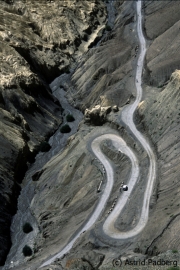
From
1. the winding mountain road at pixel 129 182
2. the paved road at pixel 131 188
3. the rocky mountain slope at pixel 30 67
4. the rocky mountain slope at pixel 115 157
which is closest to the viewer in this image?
the rocky mountain slope at pixel 115 157

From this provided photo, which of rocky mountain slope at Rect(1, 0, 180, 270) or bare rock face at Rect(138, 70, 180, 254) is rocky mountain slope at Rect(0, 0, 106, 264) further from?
bare rock face at Rect(138, 70, 180, 254)

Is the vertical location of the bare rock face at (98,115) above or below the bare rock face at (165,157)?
below

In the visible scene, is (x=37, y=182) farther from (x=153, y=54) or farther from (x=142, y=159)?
(x=153, y=54)

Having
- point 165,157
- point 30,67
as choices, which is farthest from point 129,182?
point 30,67

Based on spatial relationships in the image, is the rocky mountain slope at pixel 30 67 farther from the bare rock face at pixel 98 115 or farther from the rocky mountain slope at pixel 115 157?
the bare rock face at pixel 98 115

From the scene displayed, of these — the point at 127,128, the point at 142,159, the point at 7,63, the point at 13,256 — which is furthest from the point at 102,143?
the point at 7,63

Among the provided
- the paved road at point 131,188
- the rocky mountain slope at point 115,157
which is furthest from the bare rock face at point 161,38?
the paved road at point 131,188
